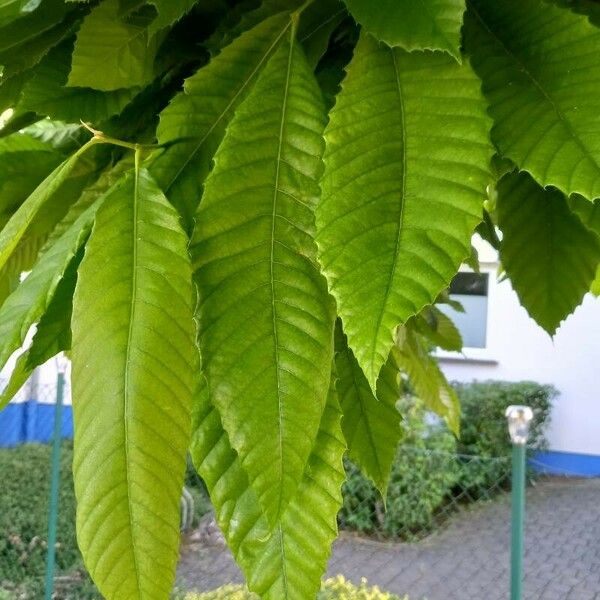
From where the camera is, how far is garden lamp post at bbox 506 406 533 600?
109 inches

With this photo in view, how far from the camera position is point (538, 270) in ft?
1.48

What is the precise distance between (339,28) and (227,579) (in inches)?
163

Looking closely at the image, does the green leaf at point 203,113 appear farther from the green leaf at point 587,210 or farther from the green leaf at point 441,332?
the green leaf at point 441,332

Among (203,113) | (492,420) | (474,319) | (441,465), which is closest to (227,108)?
(203,113)

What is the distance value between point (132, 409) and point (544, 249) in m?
0.25

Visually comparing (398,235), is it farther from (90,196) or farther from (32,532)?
(32,532)

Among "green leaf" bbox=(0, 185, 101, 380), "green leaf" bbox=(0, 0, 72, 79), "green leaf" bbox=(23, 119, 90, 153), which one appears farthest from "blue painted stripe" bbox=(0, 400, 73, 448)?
"green leaf" bbox=(0, 185, 101, 380)

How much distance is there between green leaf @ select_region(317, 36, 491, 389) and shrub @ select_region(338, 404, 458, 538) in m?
4.69

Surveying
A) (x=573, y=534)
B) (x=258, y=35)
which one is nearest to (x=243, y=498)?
(x=258, y=35)

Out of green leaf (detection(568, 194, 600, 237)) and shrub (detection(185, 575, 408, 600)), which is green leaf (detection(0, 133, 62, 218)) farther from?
shrub (detection(185, 575, 408, 600))

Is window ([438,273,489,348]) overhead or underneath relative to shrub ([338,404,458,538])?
overhead

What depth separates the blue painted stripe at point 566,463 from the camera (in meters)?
6.12

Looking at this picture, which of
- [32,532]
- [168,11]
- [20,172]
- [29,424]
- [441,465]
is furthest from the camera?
[29,424]

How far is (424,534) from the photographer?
5.13m
